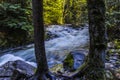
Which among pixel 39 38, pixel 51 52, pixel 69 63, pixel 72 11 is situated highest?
pixel 39 38

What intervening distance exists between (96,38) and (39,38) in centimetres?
151

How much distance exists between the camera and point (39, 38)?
256 inches

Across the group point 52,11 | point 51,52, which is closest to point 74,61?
point 51,52

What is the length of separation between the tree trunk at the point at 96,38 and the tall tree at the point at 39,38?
124 centimetres

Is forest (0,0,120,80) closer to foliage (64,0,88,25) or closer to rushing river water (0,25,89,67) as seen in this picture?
rushing river water (0,25,89,67)

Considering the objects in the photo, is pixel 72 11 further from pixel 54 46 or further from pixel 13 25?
pixel 13 25

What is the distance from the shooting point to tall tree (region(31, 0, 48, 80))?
6.24 metres

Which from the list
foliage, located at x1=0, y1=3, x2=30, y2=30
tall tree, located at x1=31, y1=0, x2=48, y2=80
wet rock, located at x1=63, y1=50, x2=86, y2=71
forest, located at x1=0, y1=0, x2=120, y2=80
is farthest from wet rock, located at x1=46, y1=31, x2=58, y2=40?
tall tree, located at x1=31, y1=0, x2=48, y2=80

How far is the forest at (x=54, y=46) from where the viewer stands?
6176 millimetres

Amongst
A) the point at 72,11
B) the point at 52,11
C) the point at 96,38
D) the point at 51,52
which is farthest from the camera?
the point at 72,11

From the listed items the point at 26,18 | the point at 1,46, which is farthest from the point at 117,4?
the point at 1,46

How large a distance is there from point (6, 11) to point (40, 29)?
9786 mm

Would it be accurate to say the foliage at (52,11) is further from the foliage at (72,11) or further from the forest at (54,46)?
the foliage at (72,11)

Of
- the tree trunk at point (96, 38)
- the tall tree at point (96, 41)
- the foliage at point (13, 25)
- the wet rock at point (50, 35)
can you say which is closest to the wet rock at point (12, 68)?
the tall tree at point (96, 41)
